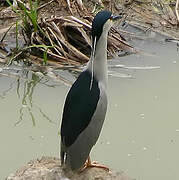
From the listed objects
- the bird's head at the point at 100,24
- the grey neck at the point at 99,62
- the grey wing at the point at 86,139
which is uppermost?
the bird's head at the point at 100,24

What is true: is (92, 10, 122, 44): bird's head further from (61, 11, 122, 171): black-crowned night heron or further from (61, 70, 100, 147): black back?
(61, 70, 100, 147): black back

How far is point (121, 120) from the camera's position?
4289 millimetres

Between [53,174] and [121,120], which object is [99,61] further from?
[121,120]

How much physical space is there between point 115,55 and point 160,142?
4.48ft

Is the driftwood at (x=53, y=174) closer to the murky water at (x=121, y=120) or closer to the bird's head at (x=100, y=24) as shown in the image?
the murky water at (x=121, y=120)

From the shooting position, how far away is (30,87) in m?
4.73

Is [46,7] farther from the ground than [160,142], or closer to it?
farther from the ground

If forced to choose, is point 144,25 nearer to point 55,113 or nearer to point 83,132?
point 55,113

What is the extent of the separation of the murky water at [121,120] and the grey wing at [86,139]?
23.4 inches

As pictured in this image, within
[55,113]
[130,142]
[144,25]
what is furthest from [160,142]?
[144,25]

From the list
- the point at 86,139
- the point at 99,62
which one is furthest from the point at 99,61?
the point at 86,139

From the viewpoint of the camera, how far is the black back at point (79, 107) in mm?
3176

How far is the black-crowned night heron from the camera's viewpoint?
318cm

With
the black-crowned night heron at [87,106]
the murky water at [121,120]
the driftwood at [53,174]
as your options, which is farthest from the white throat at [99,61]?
the murky water at [121,120]
